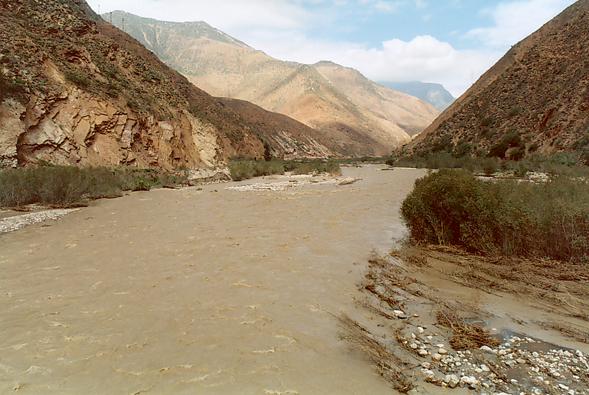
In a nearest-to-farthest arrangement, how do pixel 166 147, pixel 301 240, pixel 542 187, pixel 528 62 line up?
1. pixel 542 187
2. pixel 301 240
3. pixel 166 147
4. pixel 528 62

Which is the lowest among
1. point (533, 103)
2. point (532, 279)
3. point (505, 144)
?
point (532, 279)

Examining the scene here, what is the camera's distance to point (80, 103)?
25.6 m

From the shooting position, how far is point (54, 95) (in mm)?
24016

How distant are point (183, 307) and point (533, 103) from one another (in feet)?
142

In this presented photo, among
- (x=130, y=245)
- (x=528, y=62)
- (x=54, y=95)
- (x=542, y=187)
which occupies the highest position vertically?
(x=528, y=62)

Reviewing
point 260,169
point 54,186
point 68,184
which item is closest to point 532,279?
point 54,186

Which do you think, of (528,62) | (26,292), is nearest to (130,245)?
(26,292)

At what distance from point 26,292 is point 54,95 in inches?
810

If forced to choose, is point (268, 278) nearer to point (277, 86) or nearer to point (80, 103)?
point (80, 103)

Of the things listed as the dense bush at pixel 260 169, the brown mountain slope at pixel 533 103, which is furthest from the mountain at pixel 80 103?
the brown mountain slope at pixel 533 103

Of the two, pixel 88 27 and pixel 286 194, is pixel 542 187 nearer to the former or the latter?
pixel 286 194

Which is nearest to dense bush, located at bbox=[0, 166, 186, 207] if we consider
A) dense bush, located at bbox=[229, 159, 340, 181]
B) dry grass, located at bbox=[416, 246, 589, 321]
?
dense bush, located at bbox=[229, 159, 340, 181]

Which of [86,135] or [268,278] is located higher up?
[86,135]

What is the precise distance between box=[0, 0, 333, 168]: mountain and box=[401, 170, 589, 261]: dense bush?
18.7 meters
